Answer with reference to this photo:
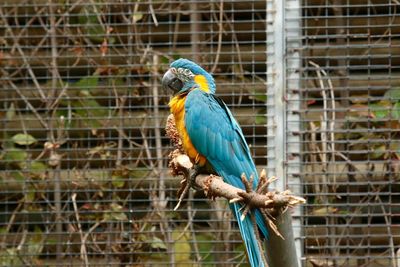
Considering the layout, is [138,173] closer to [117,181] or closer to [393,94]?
[117,181]

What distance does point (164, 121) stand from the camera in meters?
3.82

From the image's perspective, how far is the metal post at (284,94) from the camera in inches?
138

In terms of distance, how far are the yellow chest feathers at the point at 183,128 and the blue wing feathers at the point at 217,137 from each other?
0.06 feet

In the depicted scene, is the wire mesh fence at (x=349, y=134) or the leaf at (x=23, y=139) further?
the leaf at (x=23, y=139)

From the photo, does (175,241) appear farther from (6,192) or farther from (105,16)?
(105,16)

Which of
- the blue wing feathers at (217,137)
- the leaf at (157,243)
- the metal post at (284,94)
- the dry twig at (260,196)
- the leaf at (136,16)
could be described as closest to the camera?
the dry twig at (260,196)

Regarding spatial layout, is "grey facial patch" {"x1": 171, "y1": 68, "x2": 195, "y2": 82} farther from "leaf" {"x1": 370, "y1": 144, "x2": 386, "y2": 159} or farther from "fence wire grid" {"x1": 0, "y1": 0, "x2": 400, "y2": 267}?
"leaf" {"x1": 370, "y1": 144, "x2": 386, "y2": 159}

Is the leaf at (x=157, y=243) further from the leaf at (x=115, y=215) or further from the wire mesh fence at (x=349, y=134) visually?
the wire mesh fence at (x=349, y=134)

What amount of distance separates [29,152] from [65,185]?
0.70 feet

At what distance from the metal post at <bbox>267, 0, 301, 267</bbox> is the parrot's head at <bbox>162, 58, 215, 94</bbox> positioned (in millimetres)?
545

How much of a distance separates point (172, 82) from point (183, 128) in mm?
217

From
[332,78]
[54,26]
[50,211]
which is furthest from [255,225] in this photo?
[54,26]

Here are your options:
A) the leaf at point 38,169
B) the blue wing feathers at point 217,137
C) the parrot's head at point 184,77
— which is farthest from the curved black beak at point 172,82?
the leaf at point 38,169

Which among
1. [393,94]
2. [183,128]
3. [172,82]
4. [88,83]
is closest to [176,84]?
[172,82]
